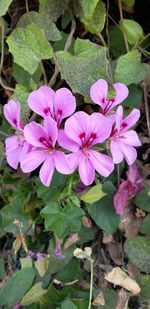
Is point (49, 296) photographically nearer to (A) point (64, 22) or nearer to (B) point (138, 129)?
(B) point (138, 129)

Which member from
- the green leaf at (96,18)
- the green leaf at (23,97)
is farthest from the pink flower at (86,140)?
the green leaf at (96,18)

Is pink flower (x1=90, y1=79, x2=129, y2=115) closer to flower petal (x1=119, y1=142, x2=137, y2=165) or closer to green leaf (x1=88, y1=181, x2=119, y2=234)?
flower petal (x1=119, y1=142, x2=137, y2=165)

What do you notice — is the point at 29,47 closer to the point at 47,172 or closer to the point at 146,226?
the point at 47,172

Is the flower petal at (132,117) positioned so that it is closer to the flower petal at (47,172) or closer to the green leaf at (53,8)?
the flower petal at (47,172)

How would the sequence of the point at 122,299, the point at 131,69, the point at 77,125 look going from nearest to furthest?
1. the point at 77,125
2. the point at 131,69
3. the point at 122,299

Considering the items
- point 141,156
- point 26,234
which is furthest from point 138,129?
point 26,234

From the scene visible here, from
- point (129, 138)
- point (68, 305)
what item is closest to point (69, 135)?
point (129, 138)
